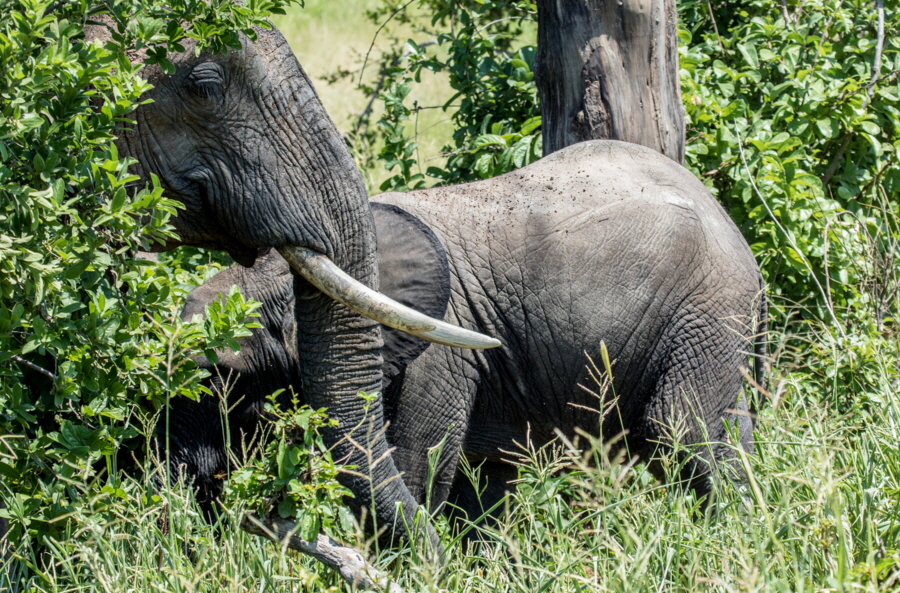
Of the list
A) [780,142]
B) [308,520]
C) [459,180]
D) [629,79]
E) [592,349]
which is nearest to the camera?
[308,520]

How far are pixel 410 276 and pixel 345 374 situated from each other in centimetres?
51

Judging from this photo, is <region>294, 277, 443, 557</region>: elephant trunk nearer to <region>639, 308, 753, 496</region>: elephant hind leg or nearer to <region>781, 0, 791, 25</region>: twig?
<region>639, 308, 753, 496</region>: elephant hind leg

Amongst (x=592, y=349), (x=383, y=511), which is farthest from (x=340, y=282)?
(x=592, y=349)

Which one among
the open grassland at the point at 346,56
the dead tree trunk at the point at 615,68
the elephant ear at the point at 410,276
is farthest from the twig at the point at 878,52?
the open grassland at the point at 346,56

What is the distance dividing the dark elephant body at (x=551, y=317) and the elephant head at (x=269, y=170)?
0.51 meters

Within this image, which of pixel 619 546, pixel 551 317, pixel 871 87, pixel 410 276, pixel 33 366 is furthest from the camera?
pixel 871 87

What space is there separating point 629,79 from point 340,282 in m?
2.10

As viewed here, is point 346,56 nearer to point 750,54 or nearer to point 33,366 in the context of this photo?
point 750,54

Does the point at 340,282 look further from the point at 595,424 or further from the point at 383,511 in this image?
the point at 595,424

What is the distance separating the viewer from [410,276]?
3600 millimetres

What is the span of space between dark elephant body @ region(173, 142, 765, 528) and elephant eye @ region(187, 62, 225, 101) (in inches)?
35.6

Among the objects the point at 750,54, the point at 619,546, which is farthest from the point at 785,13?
the point at 619,546

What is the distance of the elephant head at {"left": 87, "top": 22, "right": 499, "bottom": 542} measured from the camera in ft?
9.87

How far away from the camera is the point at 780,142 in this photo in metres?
4.97
